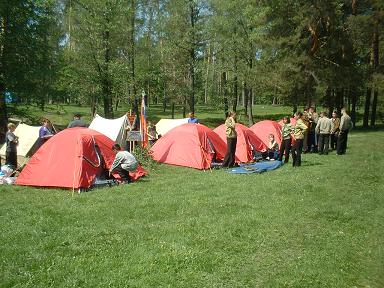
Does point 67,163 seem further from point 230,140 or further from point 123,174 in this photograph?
point 230,140

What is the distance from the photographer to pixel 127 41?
32.5 metres

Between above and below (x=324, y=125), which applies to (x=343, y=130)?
below

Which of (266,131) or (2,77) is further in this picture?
(2,77)

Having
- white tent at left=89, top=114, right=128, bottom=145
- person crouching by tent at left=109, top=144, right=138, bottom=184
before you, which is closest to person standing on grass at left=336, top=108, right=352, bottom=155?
white tent at left=89, top=114, right=128, bottom=145

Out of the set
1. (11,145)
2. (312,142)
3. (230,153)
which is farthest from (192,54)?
(11,145)

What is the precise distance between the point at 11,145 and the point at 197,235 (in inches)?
296

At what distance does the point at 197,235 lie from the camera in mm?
6668

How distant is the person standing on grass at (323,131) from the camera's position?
1641cm

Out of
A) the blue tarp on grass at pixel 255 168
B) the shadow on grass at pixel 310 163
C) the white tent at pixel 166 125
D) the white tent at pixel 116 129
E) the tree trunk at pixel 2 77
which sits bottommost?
the shadow on grass at pixel 310 163

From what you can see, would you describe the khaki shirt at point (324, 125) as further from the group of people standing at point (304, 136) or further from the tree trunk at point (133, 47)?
the tree trunk at point (133, 47)

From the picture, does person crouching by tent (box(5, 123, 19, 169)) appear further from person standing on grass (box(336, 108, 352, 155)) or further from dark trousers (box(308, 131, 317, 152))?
person standing on grass (box(336, 108, 352, 155))

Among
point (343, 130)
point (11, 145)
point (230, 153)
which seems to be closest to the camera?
point (11, 145)

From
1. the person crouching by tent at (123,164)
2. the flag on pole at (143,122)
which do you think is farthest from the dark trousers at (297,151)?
the person crouching by tent at (123,164)

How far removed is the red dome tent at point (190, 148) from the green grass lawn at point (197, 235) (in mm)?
2847
